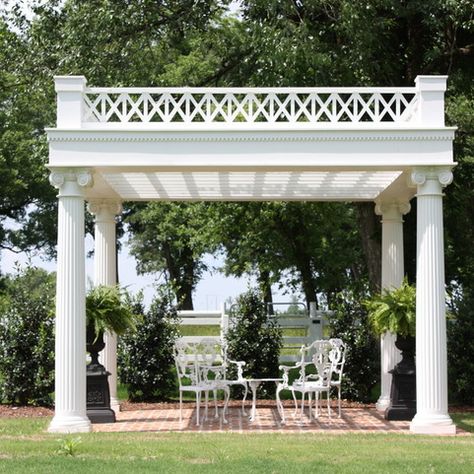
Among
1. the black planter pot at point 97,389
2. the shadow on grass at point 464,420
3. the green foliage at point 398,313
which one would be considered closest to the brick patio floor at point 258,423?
the black planter pot at point 97,389

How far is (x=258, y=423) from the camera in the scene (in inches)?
640

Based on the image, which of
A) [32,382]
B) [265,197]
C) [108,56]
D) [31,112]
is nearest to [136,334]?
[32,382]

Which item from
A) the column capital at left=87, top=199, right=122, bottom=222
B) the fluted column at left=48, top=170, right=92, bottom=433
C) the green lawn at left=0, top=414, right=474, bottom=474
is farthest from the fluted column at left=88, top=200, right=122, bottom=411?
the green lawn at left=0, top=414, right=474, bottom=474

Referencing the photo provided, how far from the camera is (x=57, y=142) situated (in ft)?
47.5

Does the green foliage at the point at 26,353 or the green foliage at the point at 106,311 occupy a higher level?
the green foliage at the point at 106,311

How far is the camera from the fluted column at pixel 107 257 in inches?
702

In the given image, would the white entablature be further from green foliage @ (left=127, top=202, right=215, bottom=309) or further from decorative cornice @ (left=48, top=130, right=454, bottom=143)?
green foliage @ (left=127, top=202, right=215, bottom=309)

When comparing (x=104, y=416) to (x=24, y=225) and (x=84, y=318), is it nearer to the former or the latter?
(x=84, y=318)

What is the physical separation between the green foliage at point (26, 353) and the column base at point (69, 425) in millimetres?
4440

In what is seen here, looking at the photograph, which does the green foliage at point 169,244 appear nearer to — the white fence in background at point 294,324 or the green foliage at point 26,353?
the white fence in background at point 294,324

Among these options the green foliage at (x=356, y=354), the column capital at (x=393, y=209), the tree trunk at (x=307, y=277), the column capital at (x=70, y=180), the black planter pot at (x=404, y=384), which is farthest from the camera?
the tree trunk at (x=307, y=277)

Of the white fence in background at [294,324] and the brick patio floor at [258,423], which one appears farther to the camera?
the white fence in background at [294,324]

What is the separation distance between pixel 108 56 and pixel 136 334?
5.80 metres

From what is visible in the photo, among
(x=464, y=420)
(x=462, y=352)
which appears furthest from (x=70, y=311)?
(x=462, y=352)
